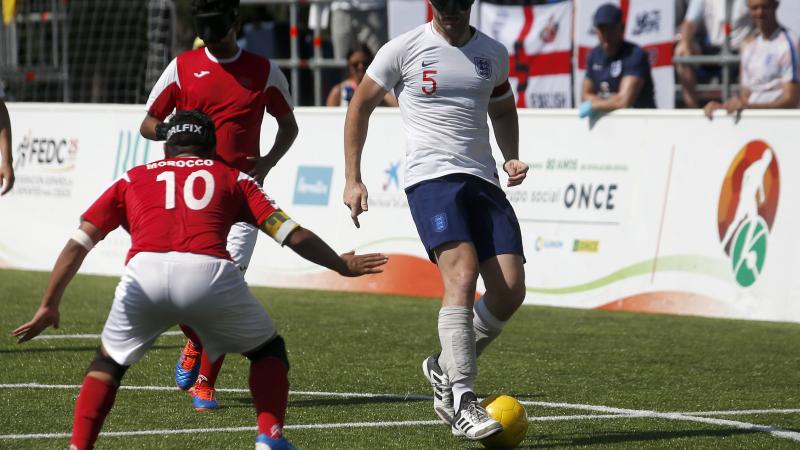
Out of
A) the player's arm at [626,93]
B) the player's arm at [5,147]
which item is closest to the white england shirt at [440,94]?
the player's arm at [5,147]

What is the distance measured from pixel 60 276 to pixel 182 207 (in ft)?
1.78

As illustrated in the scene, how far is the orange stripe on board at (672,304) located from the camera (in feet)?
40.3

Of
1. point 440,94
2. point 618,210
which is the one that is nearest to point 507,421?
point 440,94

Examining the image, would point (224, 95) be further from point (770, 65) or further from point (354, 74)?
Result: point (770, 65)

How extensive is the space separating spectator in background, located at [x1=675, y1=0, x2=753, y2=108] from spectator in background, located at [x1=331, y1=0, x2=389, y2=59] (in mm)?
3445

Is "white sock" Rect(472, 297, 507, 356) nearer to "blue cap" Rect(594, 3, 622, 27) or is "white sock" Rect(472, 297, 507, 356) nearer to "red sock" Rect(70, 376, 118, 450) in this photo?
"red sock" Rect(70, 376, 118, 450)

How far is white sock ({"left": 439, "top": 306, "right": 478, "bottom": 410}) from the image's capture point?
695 cm

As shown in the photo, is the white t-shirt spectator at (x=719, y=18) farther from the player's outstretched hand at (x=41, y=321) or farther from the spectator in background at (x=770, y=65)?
the player's outstretched hand at (x=41, y=321)

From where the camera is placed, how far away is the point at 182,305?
579 centimetres

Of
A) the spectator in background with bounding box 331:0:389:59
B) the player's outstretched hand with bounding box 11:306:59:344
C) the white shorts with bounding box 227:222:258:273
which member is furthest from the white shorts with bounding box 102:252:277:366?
the spectator in background with bounding box 331:0:389:59

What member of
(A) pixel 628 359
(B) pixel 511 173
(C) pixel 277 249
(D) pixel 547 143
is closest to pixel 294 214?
(C) pixel 277 249

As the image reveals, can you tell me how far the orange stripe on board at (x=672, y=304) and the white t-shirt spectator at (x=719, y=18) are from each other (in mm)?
4196

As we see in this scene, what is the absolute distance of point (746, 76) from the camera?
44.9 ft

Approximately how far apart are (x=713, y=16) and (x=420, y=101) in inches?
376
